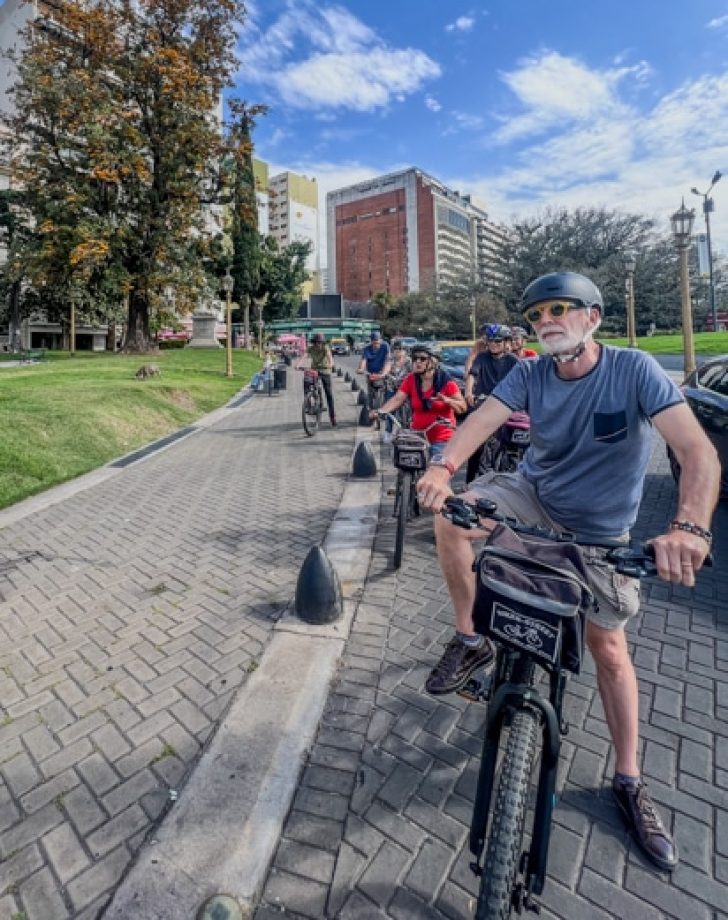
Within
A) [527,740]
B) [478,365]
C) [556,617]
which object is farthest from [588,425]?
[478,365]

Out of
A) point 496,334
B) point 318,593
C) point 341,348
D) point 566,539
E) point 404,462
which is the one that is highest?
point 341,348

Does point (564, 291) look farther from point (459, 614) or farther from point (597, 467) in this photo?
point (459, 614)

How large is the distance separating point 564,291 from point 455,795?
6.78 feet

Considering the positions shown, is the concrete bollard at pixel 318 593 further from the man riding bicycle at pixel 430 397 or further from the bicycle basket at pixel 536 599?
the bicycle basket at pixel 536 599

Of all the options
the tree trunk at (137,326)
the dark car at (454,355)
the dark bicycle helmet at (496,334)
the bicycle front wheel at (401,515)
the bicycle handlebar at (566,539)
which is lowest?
the bicycle front wheel at (401,515)

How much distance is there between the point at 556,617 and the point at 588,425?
2.97 ft

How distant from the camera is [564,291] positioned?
2.12 m

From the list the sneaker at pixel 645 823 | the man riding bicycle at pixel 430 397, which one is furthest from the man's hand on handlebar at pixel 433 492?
the man riding bicycle at pixel 430 397

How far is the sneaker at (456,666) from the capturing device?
278 cm

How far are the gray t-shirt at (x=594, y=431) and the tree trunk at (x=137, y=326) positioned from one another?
96.8ft

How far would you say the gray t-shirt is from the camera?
6.84ft

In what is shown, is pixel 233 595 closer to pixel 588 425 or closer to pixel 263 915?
pixel 263 915

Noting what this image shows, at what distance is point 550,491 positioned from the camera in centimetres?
235

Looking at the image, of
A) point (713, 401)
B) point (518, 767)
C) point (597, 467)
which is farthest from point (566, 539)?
point (713, 401)
